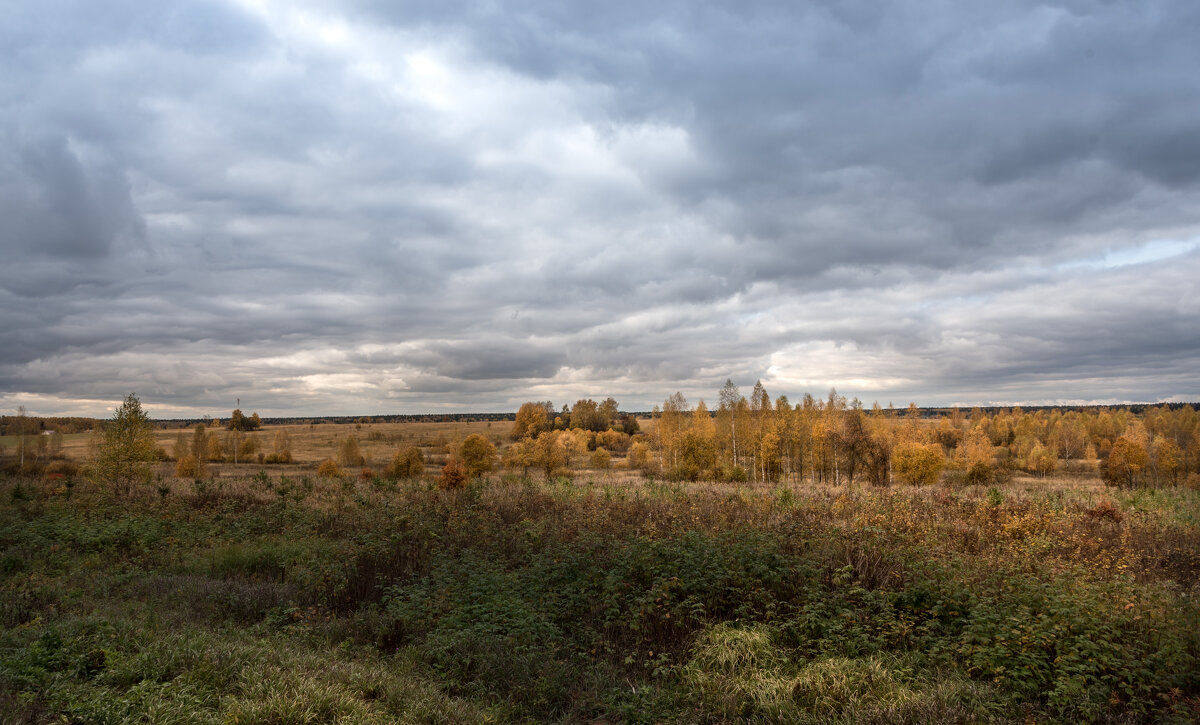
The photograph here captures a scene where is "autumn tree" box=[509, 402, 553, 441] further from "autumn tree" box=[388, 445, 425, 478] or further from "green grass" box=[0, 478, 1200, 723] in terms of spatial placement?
"green grass" box=[0, 478, 1200, 723]

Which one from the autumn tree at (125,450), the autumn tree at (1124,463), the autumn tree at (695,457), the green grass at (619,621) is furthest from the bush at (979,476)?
the autumn tree at (125,450)

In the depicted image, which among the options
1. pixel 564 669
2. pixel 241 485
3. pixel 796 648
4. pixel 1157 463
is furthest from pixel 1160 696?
pixel 1157 463

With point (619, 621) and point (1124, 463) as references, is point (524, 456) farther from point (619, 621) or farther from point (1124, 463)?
point (1124, 463)

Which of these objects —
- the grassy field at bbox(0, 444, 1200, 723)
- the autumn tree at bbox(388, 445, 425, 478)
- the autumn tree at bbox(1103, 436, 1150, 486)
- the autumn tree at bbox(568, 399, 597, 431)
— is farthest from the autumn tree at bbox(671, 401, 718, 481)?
the autumn tree at bbox(568, 399, 597, 431)

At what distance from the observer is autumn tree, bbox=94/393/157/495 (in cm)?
2728

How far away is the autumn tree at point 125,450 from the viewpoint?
2728 centimetres

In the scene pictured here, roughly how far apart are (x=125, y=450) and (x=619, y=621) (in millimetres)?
30835

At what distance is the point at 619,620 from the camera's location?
9133mm

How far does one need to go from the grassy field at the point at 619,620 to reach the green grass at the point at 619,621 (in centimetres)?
5

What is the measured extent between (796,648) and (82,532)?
19804 millimetres

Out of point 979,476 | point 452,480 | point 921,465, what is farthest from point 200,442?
point 979,476

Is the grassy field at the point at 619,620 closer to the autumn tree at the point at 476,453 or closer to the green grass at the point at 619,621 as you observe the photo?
the green grass at the point at 619,621

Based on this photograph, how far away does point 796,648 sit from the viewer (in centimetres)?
812

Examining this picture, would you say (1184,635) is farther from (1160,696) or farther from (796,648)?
(796,648)
